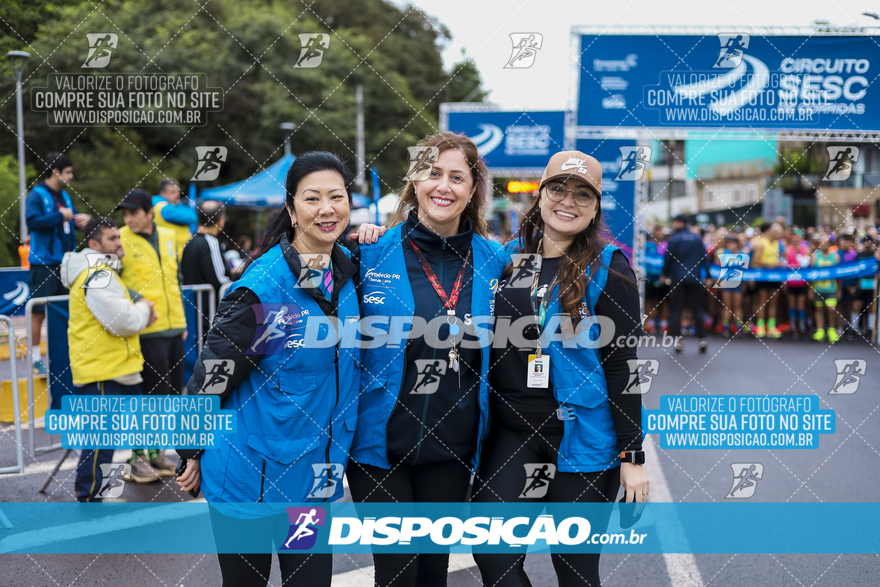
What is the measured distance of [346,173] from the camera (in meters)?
2.55

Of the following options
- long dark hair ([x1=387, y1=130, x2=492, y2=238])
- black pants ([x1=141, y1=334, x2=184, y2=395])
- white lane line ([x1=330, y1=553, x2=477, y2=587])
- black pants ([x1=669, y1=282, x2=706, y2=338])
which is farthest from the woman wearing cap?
black pants ([x1=669, y1=282, x2=706, y2=338])

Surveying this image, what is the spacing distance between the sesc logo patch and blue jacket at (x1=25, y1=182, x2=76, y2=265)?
18.9ft

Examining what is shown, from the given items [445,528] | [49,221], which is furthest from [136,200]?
[445,528]

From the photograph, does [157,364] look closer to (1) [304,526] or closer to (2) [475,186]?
(1) [304,526]

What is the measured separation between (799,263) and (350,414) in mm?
11655

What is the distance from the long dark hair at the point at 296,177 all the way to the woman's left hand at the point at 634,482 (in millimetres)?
1448

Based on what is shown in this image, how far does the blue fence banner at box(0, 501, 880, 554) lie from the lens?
2389 mm

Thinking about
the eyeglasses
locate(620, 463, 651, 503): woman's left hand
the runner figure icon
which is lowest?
the runner figure icon

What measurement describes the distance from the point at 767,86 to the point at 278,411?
312 inches

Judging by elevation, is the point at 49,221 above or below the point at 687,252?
above

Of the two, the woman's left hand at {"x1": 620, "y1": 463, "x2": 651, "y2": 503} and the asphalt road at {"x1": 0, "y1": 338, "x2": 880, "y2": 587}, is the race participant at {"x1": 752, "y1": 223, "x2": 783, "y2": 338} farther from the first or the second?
the woman's left hand at {"x1": 620, "y1": 463, "x2": 651, "y2": 503}

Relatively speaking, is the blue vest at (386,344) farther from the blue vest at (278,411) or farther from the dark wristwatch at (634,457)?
the dark wristwatch at (634,457)

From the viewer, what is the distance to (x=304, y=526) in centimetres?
238

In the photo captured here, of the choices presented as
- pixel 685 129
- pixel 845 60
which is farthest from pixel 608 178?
pixel 845 60
